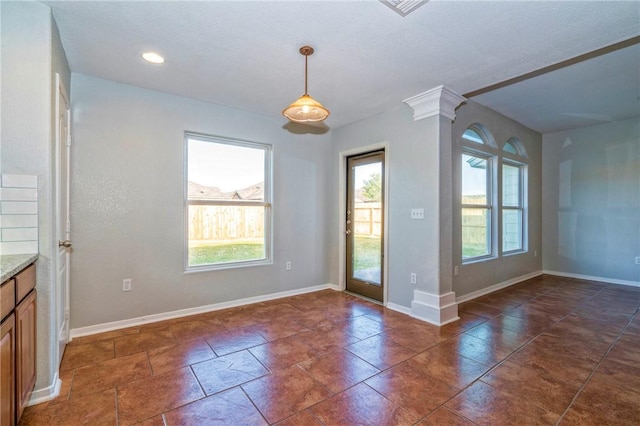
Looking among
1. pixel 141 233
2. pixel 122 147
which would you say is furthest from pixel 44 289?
A: pixel 122 147

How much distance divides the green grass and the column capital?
261 cm

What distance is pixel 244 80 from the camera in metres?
2.99

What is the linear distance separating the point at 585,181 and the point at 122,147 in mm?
7004

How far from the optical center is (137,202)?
10.3ft

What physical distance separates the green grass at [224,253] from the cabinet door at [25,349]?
69.0 inches

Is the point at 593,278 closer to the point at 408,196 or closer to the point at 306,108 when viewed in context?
the point at 408,196

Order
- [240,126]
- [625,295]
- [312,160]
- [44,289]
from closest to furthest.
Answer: [44,289] < [240,126] < [625,295] < [312,160]

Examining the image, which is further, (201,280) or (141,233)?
(201,280)

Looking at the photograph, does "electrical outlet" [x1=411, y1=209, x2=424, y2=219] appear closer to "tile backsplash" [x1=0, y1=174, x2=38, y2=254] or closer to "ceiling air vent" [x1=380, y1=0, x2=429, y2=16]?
"ceiling air vent" [x1=380, y1=0, x2=429, y2=16]

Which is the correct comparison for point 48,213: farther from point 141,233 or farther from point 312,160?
point 312,160

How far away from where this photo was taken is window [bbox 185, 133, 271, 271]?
356 cm

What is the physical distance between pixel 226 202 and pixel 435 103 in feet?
8.90

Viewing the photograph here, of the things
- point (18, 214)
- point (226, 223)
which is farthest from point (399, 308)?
point (18, 214)

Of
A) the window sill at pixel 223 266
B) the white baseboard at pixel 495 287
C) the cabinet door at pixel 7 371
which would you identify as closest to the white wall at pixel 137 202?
the window sill at pixel 223 266
